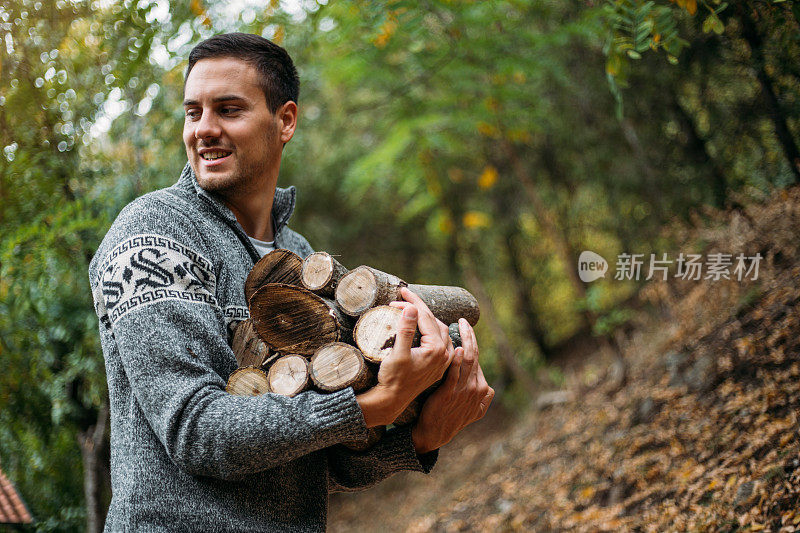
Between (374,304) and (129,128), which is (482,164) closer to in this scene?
(129,128)

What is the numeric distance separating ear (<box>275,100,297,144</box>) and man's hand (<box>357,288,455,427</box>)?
75 centimetres

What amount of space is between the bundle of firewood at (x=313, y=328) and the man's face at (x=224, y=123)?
10.5 inches

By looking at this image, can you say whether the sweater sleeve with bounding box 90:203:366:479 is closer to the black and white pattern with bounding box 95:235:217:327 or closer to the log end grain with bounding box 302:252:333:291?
the black and white pattern with bounding box 95:235:217:327

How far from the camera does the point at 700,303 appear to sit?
5039 millimetres

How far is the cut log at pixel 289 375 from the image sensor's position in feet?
4.98

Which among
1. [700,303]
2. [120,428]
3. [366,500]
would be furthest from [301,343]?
[366,500]

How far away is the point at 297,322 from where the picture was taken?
63.3 inches

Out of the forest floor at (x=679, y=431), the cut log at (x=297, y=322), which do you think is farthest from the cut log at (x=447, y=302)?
the forest floor at (x=679, y=431)

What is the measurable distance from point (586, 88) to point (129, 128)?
4.04 m

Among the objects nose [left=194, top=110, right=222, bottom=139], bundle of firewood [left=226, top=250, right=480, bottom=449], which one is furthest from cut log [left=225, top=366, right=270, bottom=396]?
nose [left=194, top=110, right=222, bottom=139]

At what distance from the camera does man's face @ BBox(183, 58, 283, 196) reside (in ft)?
5.57

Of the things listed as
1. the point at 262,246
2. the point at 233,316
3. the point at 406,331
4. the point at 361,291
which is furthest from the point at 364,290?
the point at 262,246

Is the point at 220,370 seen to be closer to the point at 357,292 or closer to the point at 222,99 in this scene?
the point at 357,292

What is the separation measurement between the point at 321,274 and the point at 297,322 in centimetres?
15
